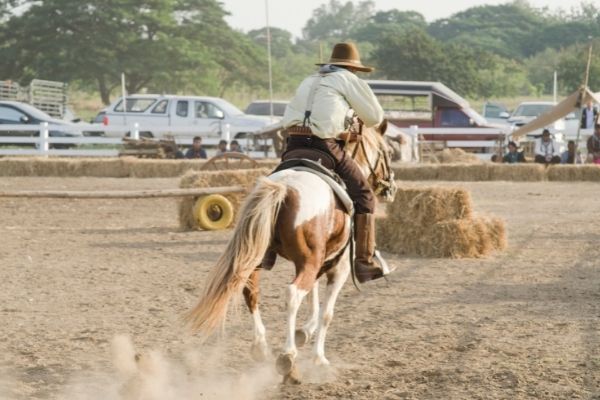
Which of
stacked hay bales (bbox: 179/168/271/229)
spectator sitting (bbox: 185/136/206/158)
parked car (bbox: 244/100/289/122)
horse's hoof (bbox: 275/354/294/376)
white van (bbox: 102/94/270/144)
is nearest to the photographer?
horse's hoof (bbox: 275/354/294/376)

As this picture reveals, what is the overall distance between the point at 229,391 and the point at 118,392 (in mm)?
625

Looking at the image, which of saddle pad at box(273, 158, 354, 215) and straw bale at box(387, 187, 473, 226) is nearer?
saddle pad at box(273, 158, 354, 215)

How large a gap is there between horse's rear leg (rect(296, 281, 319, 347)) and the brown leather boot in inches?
14.8

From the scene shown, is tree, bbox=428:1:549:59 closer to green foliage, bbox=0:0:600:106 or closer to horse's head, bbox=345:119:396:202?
green foliage, bbox=0:0:600:106

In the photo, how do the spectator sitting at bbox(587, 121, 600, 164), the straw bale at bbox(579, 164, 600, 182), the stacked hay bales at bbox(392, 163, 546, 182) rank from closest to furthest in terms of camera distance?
the straw bale at bbox(579, 164, 600, 182) → the stacked hay bales at bbox(392, 163, 546, 182) → the spectator sitting at bbox(587, 121, 600, 164)

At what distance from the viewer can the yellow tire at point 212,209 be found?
14508 millimetres

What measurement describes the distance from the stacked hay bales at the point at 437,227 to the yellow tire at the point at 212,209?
2.40 metres

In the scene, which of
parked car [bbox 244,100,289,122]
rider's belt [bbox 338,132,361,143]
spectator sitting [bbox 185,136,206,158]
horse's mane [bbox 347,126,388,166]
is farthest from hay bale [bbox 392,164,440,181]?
rider's belt [bbox 338,132,361,143]

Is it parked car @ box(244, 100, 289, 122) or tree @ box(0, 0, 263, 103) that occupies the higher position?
tree @ box(0, 0, 263, 103)

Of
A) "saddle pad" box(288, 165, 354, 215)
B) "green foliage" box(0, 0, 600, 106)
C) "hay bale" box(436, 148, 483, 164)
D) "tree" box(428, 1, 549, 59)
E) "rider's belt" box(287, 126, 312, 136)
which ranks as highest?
"tree" box(428, 1, 549, 59)

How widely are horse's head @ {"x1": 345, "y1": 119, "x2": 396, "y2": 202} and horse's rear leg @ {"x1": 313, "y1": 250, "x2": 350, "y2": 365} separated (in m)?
0.73

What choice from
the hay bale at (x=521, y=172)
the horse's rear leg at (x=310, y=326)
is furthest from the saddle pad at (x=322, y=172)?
Result: the hay bale at (x=521, y=172)

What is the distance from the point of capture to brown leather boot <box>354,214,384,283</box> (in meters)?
7.76

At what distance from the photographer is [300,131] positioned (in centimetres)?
762
